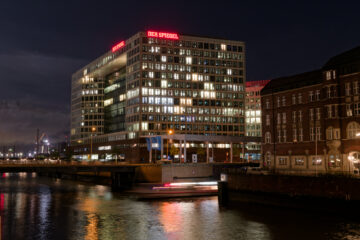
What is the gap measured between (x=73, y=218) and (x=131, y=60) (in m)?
131

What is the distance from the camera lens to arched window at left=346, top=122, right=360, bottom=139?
241 ft

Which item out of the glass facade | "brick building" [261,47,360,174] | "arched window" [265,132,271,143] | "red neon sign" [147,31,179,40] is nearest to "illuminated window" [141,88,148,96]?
the glass facade

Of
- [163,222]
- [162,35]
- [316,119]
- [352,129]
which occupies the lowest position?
[163,222]

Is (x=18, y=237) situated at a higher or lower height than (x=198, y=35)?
lower

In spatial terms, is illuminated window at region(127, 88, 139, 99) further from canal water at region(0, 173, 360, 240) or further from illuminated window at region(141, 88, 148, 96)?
canal water at region(0, 173, 360, 240)

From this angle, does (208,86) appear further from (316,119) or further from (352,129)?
(352,129)

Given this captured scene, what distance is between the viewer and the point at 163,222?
5256cm

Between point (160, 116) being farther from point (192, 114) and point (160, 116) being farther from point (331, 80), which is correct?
point (331, 80)

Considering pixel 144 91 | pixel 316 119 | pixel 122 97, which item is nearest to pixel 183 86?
pixel 144 91

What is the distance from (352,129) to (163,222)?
4263 centimetres

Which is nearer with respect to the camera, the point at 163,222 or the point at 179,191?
the point at 163,222

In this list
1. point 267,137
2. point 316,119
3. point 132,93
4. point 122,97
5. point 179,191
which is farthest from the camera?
point 122,97

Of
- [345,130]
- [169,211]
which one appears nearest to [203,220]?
[169,211]

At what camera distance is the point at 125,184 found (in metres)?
113
